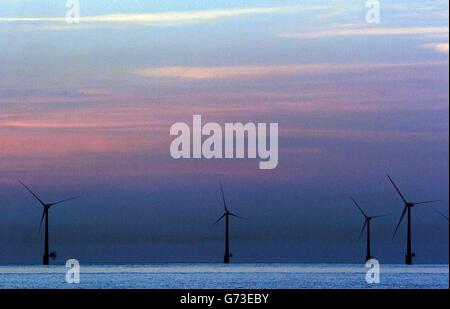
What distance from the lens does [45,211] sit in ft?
476
